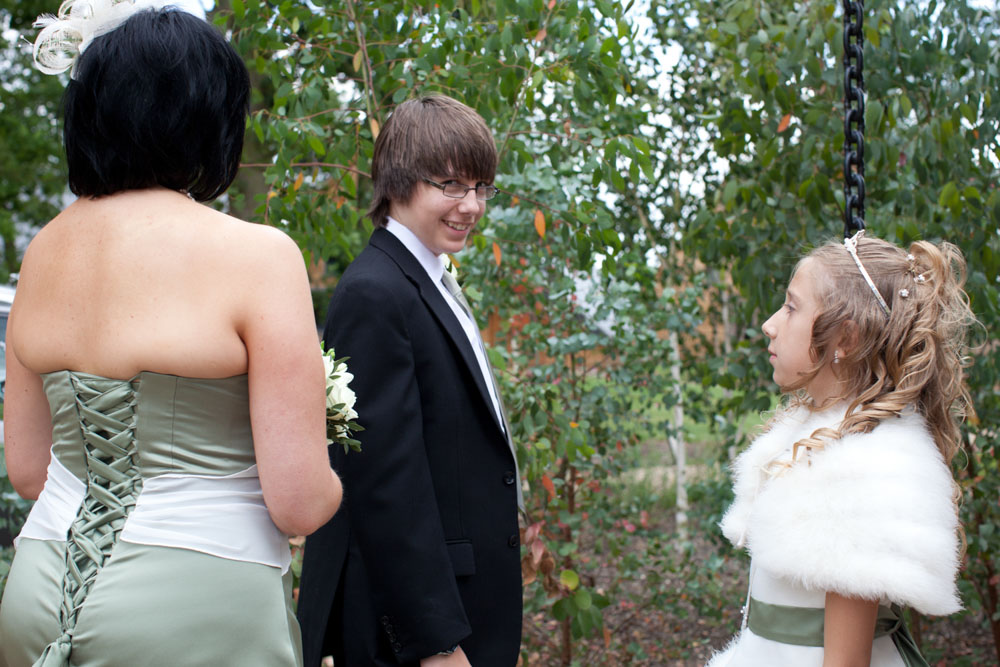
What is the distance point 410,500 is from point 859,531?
36.0 inches

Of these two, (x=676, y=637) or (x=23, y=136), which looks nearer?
(x=676, y=637)

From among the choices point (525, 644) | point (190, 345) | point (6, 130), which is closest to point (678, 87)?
point (525, 644)

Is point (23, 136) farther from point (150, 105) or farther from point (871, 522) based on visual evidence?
point (871, 522)

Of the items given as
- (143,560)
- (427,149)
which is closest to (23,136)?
(427,149)

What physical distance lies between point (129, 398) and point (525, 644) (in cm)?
356

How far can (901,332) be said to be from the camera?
6.28 ft

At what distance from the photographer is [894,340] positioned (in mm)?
1912

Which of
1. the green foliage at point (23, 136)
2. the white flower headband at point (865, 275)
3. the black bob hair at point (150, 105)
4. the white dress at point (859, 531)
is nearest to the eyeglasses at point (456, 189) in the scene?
the black bob hair at point (150, 105)

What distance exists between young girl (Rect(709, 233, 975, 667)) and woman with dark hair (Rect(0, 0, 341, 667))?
37.7 inches

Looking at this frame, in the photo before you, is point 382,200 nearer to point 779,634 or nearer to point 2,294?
point 779,634

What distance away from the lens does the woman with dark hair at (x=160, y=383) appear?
1491mm

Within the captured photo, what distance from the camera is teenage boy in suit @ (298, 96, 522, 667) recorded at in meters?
1.96

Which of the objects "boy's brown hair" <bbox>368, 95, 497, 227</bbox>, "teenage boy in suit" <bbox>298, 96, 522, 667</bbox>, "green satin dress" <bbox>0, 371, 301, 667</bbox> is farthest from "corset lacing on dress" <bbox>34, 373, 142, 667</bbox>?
"boy's brown hair" <bbox>368, 95, 497, 227</bbox>

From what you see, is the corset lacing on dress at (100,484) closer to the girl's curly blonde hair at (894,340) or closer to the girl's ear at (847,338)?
the girl's curly blonde hair at (894,340)
